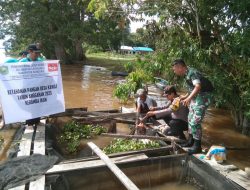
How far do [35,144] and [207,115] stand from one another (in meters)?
7.17

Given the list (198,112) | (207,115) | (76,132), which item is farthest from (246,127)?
(76,132)

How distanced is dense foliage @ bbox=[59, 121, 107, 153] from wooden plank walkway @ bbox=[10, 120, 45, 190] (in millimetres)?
741

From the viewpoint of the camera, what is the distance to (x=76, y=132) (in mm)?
7570

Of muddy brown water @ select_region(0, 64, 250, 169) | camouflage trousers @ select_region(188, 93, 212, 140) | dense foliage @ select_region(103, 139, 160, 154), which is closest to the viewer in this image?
camouflage trousers @ select_region(188, 93, 212, 140)

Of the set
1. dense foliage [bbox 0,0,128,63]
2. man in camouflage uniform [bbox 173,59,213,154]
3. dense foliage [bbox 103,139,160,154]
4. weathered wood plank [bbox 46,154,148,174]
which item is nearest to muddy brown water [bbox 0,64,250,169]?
man in camouflage uniform [bbox 173,59,213,154]

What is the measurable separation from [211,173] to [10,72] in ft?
13.7

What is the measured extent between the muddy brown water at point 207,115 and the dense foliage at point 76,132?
1.26 meters

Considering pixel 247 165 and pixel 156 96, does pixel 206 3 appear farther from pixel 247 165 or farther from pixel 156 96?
pixel 156 96

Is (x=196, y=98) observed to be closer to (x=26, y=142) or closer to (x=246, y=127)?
(x=26, y=142)

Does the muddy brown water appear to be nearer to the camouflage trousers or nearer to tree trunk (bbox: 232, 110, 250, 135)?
tree trunk (bbox: 232, 110, 250, 135)

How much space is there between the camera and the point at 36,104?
6.56 m

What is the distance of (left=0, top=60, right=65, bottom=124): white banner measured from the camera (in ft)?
20.0

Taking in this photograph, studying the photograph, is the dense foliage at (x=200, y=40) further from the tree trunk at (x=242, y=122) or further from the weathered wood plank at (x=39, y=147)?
the weathered wood plank at (x=39, y=147)

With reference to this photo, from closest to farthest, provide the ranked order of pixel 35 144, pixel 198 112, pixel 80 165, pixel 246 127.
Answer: pixel 80 165
pixel 198 112
pixel 35 144
pixel 246 127
